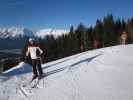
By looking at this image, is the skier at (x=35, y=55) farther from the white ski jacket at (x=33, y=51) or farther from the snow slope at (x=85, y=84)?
the snow slope at (x=85, y=84)

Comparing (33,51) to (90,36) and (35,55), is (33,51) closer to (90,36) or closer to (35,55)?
(35,55)

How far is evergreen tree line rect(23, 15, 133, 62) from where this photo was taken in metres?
82.1

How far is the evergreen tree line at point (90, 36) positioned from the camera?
82.1m

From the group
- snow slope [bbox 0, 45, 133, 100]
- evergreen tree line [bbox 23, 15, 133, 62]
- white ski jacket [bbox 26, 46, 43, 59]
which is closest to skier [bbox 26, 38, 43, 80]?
white ski jacket [bbox 26, 46, 43, 59]

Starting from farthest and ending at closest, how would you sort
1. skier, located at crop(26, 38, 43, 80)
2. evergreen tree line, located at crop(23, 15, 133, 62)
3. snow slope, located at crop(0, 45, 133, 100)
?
evergreen tree line, located at crop(23, 15, 133, 62)
skier, located at crop(26, 38, 43, 80)
snow slope, located at crop(0, 45, 133, 100)

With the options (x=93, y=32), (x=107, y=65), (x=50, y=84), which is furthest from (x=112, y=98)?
(x=93, y=32)

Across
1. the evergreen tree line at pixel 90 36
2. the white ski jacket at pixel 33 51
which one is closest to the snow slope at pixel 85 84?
the white ski jacket at pixel 33 51

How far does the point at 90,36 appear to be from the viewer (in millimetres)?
91562

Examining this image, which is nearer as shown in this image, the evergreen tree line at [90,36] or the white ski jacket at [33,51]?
the white ski jacket at [33,51]

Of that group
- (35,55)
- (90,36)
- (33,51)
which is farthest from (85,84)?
(90,36)

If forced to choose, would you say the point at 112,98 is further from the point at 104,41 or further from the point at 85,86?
the point at 104,41

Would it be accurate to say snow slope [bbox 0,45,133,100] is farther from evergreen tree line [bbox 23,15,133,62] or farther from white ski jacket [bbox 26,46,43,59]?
evergreen tree line [bbox 23,15,133,62]

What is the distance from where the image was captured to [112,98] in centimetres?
973

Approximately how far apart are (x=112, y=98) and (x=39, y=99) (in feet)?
10.4
